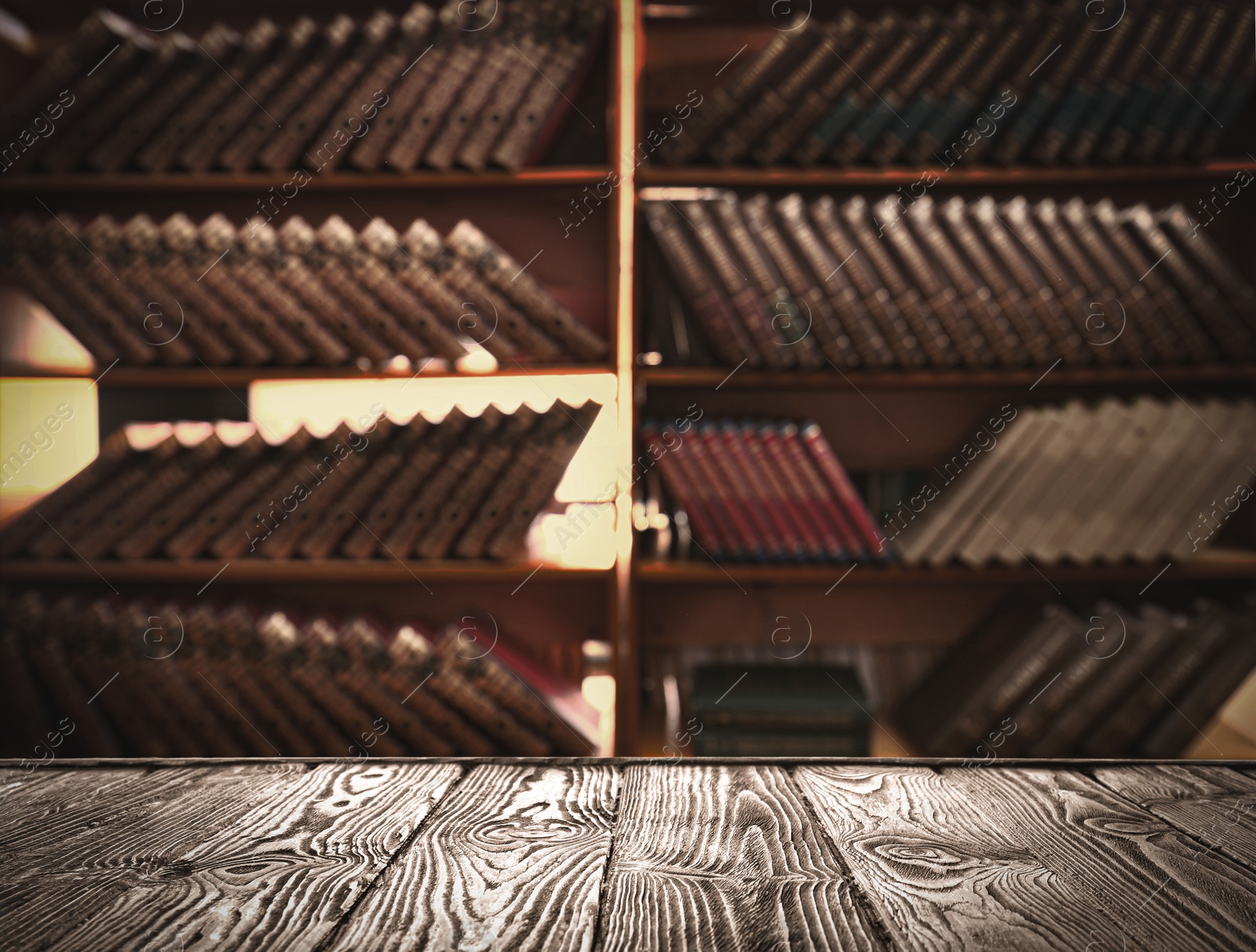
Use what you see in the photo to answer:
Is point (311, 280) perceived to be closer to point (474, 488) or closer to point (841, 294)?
point (474, 488)

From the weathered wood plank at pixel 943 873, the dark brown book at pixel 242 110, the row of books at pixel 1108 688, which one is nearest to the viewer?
the weathered wood plank at pixel 943 873

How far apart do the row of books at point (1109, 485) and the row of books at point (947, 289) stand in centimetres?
14

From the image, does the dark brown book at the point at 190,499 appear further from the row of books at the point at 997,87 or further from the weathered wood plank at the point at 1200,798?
the weathered wood plank at the point at 1200,798

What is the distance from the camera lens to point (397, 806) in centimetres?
53

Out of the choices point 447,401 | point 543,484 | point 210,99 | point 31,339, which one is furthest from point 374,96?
point 31,339

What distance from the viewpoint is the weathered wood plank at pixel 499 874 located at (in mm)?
386

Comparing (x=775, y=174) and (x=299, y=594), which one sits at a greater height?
(x=775, y=174)

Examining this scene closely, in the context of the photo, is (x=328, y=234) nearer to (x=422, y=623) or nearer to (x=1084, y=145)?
(x=422, y=623)

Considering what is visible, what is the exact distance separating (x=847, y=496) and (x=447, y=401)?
3.41ft

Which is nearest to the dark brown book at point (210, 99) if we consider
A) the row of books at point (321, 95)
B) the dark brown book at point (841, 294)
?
the row of books at point (321, 95)

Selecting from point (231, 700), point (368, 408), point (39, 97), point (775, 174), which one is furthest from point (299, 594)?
point (775, 174)

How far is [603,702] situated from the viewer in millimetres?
2096

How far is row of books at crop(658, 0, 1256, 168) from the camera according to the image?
5.95ft

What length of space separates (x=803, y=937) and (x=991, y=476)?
5.44ft
